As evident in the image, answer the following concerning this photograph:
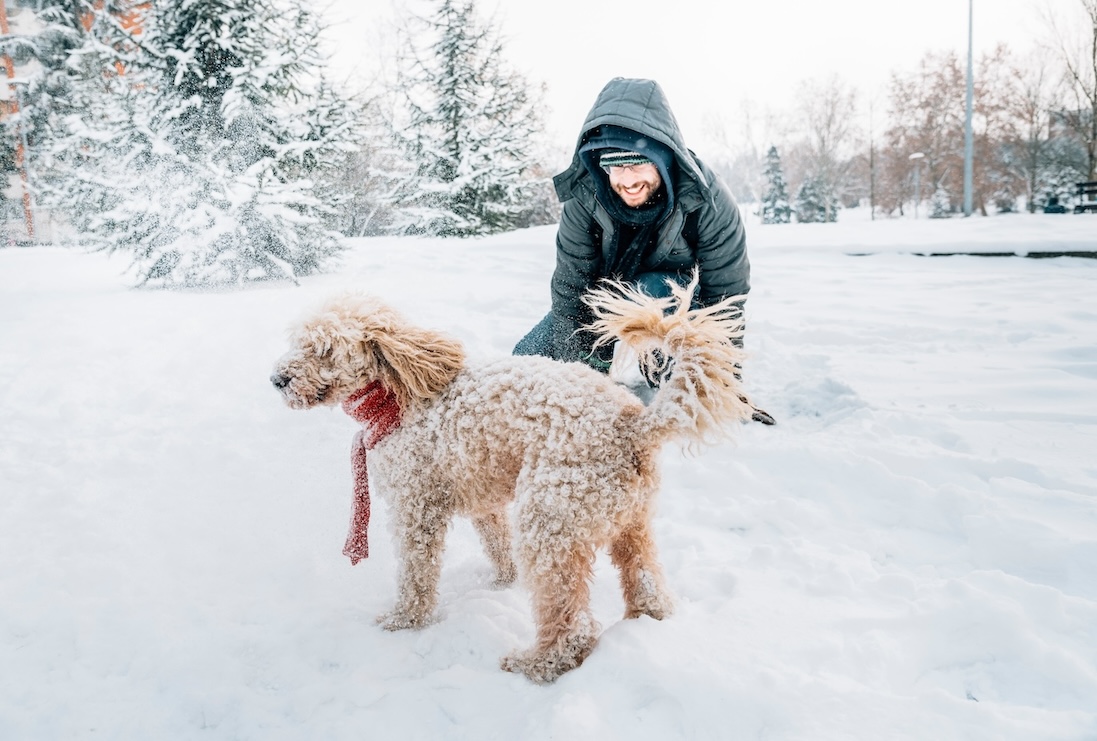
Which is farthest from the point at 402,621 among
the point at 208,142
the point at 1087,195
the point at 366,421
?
the point at 1087,195

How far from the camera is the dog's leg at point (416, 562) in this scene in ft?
8.48

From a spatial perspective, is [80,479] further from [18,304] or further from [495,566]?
[18,304]

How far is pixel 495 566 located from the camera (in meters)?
2.95

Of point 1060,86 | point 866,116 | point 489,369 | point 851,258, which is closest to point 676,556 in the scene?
point 489,369

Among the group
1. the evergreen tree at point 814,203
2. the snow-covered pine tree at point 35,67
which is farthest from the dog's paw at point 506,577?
the evergreen tree at point 814,203

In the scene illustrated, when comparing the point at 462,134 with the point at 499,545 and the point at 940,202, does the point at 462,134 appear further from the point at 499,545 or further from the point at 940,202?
the point at 940,202

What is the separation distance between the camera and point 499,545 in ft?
9.62

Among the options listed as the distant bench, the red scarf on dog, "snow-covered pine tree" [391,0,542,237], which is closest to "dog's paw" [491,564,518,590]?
the red scarf on dog

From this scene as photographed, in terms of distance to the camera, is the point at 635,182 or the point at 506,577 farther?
the point at 635,182

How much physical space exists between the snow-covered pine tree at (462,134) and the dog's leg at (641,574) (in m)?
15.2

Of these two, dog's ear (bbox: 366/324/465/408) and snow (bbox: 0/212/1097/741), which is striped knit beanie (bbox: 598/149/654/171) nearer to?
dog's ear (bbox: 366/324/465/408)

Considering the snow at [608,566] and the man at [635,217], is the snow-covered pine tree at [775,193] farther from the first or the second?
the man at [635,217]

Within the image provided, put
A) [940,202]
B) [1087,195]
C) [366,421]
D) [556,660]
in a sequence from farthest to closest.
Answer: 1. [940,202]
2. [1087,195]
3. [366,421]
4. [556,660]

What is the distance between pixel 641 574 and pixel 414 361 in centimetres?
129
